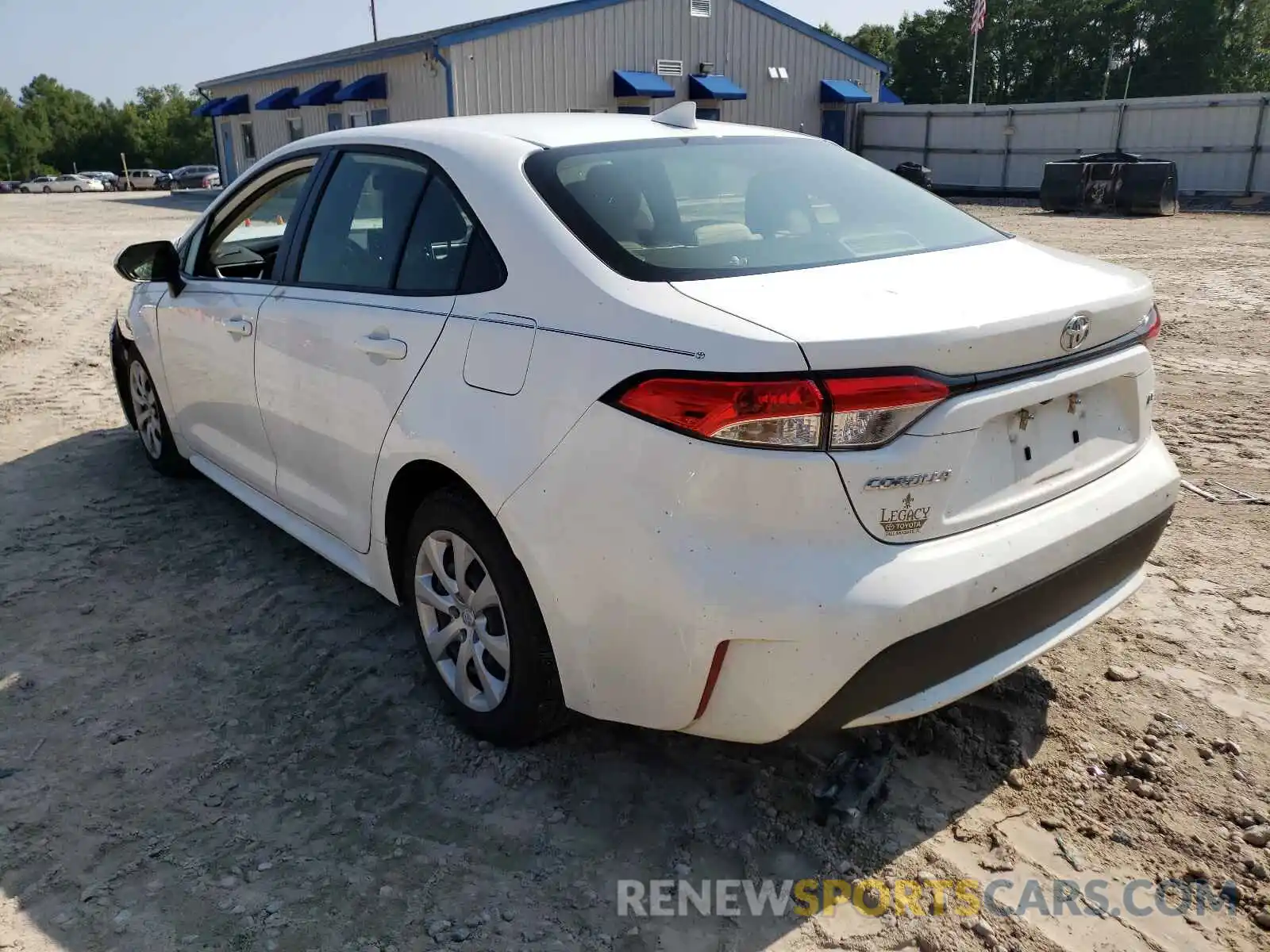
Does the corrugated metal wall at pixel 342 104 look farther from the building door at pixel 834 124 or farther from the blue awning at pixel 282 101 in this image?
the building door at pixel 834 124

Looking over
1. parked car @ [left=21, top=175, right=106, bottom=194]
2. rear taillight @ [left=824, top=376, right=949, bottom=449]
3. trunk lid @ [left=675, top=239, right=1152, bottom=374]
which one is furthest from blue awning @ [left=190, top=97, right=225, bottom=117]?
rear taillight @ [left=824, top=376, right=949, bottom=449]

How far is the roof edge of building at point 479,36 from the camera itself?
74.7 ft

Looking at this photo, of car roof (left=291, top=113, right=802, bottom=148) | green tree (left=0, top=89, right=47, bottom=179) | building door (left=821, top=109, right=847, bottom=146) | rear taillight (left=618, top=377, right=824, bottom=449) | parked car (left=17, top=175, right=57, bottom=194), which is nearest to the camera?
rear taillight (left=618, top=377, right=824, bottom=449)

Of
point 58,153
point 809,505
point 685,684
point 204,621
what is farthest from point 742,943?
point 58,153

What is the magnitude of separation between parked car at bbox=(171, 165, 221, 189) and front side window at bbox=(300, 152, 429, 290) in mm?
46552

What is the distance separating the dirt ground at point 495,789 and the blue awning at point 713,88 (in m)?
24.9

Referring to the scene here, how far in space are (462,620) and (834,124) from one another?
104 feet

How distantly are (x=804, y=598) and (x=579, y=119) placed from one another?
2.01 metres

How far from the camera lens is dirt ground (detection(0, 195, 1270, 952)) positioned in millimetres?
2312

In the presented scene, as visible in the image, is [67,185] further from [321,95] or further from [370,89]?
[370,89]

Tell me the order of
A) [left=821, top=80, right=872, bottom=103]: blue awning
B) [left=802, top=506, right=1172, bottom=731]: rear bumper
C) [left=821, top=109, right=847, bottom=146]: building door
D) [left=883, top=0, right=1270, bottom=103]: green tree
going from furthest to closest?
[left=883, top=0, right=1270, bottom=103]: green tree
[left=821, top=109, right=847, bottom=146]: building door
[left=821, top=80, right=872, bottom=103]: blue awning
[left=802, top=506, right=1172, bottom=731]: rear bumper

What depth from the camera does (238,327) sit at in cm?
379

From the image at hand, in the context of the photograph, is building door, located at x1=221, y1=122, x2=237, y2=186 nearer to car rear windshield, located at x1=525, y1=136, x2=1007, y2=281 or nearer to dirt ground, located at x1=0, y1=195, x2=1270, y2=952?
dirt ground, located at x1=0, y1=195, x2=1270, y2=952

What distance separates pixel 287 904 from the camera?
238 cm
